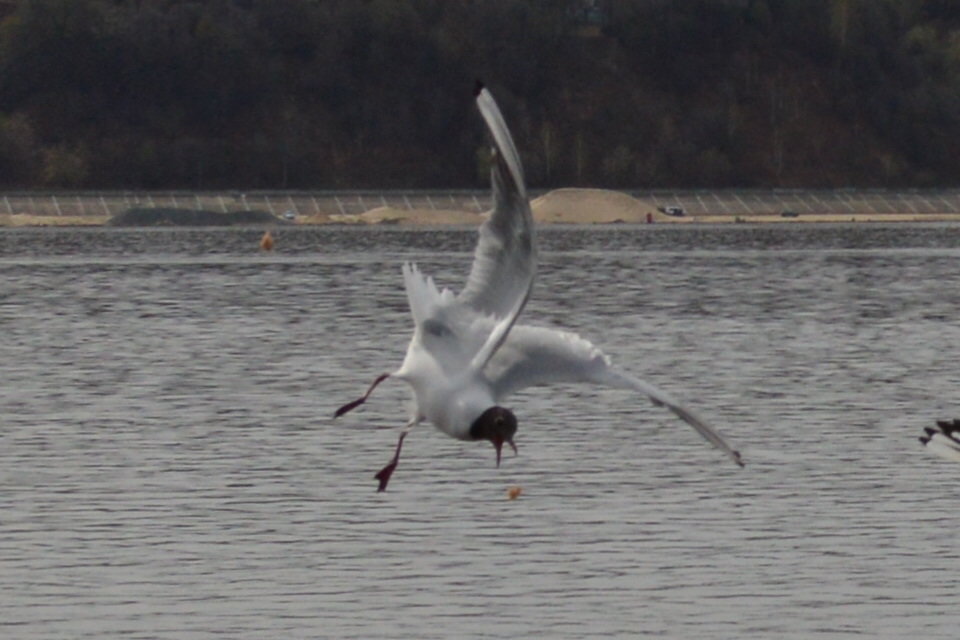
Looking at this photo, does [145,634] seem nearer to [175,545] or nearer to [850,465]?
[175,545]

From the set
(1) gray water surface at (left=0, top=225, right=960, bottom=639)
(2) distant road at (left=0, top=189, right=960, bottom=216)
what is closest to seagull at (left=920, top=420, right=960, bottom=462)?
(1) gray water surface at (left=0, top=225, right=960, bottom=639)

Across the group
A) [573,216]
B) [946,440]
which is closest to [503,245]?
[946,440]

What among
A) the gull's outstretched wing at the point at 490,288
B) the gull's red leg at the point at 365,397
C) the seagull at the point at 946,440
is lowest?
the seagull at the point at 946,440

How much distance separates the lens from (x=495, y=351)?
2053cm

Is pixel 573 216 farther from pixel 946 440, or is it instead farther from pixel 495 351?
pixel 495 351

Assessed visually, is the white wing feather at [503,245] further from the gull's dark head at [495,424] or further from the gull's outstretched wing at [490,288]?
the gull's dark head at [495,424]

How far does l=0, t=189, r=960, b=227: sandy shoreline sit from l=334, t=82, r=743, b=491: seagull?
517 ft

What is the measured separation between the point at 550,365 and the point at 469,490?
639 inches

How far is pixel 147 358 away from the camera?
64.3 m

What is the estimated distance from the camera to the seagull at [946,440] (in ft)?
67.0

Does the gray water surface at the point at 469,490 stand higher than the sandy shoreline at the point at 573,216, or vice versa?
the gray water surface at the point at 469,490

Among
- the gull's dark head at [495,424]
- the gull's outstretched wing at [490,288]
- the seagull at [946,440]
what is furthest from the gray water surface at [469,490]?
the gull's dark head at [495,424]

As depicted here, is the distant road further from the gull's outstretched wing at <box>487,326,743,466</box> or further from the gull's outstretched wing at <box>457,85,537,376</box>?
the gull's outstretched wing at <box>457,85,537,376</box>

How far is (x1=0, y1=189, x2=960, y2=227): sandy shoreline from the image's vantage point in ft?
603
